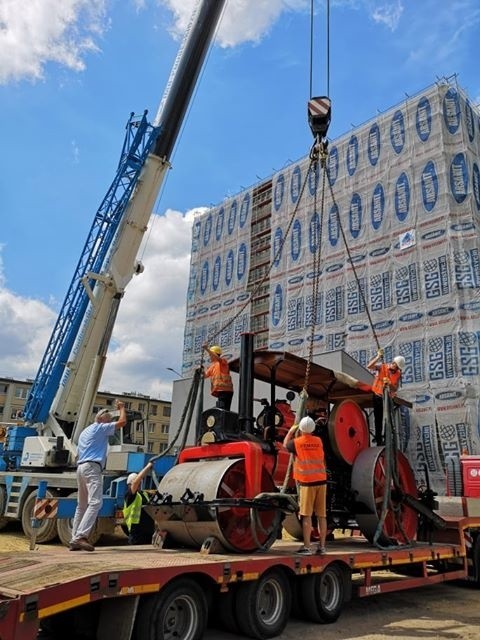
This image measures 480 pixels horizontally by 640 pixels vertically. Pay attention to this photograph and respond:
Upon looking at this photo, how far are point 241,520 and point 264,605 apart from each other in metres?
1.12

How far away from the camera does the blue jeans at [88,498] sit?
21.4ft

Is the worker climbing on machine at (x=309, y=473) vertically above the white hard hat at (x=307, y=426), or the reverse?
the white hard hat at (x=307, y=426)

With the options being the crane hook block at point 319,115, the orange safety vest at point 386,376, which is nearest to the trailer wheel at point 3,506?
the orange safety vest at point 386,376

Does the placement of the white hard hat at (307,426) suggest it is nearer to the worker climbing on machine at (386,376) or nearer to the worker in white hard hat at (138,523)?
the worker climbing on machine at (386,376)

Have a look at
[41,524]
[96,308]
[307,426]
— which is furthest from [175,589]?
[96,308]

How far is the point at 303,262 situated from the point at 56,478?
18.3m

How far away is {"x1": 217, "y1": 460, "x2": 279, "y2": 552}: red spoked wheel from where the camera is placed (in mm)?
6699

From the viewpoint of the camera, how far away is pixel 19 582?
4398mm

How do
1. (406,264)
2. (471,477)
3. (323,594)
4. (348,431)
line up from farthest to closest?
(406,264)
(471,477)
(348,431)
(323,594)

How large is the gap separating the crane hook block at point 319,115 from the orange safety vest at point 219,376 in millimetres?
4071

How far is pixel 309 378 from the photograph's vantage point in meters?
9.41

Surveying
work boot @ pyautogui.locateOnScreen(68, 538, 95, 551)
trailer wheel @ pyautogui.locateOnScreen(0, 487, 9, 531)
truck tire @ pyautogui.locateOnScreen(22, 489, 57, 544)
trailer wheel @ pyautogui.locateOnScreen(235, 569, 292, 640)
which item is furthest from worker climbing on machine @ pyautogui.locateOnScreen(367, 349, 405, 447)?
trailer wheel @ pyautogui.locateOnScreen(0, 487, 9, 531)

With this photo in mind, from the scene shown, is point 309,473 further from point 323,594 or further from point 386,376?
point 386,376

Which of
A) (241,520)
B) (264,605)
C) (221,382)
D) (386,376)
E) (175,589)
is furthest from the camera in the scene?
(386,376)
